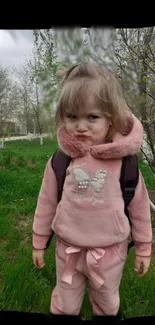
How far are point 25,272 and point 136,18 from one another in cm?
143

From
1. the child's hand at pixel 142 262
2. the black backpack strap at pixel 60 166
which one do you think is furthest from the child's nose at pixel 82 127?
the child's hand at pixel 142 262

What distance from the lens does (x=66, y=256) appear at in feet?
3.98

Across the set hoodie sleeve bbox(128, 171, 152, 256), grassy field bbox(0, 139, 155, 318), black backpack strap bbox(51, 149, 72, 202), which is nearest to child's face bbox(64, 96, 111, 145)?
black backpack strap bbox(51, 149, 72, 202)

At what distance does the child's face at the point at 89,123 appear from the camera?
115 centimetres

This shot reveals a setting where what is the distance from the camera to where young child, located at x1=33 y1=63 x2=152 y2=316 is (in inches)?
45.5

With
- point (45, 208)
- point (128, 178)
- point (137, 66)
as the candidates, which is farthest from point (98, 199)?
point (137, 66)

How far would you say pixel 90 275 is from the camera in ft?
3.87

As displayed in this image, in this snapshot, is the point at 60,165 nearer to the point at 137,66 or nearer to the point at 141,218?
the point at 141,218

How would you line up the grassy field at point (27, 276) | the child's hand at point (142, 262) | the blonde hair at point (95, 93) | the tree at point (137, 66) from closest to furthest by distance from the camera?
1. the blonde hair at point (95, 93)
2. the child's hand at point (142, 262)
3. the grassy field at point (27, 276)
4. the tree at point (137, 66)

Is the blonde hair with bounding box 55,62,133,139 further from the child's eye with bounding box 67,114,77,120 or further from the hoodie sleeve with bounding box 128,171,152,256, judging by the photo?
the hoodie sleeve with bounding box 128,171,152,256

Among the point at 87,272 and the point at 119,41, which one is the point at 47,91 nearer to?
the point at 119,41

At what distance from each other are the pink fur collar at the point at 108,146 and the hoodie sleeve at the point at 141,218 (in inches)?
5.5

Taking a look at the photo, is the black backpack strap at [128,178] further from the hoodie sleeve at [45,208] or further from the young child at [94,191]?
the hoodie sleeve at [45,208]

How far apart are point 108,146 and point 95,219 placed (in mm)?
285
